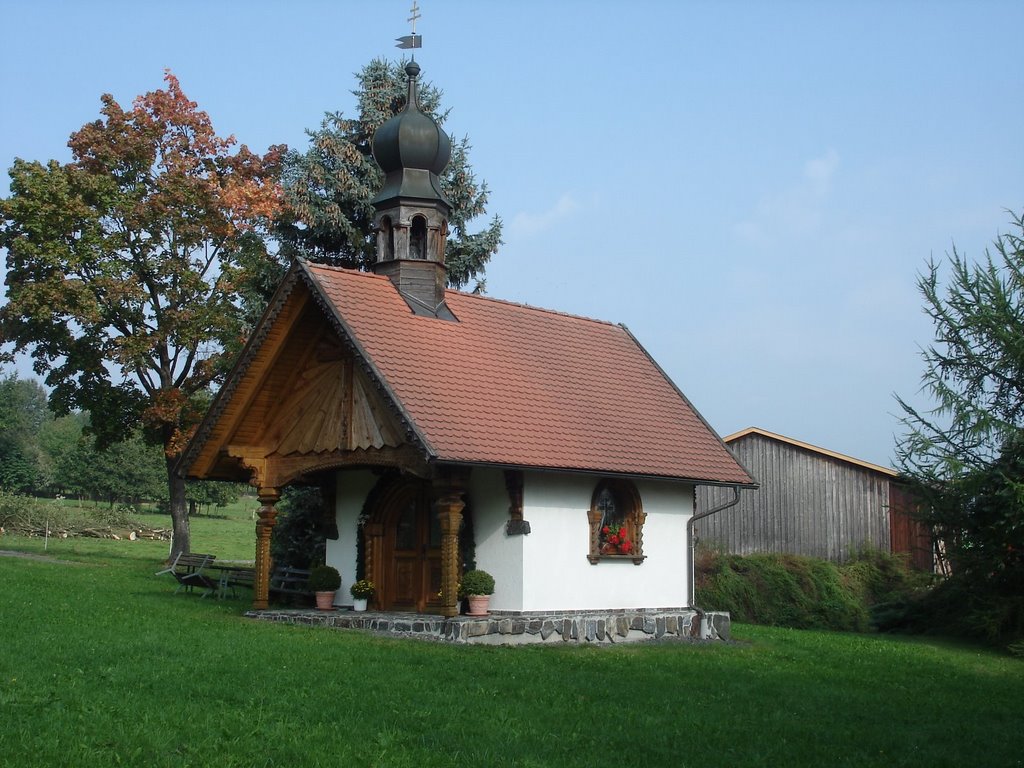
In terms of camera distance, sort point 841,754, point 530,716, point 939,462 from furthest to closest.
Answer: point 939,462
point 530,716
point 841,754

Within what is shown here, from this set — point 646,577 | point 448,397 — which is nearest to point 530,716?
point 448,397

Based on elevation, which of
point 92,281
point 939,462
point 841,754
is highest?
point 92,281

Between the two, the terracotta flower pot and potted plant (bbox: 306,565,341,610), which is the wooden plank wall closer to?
potted plant (bbox: 306,565,341,610)

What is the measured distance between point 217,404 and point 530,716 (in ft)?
32.7

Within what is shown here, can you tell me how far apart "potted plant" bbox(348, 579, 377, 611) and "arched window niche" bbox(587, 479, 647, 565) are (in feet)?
11.8

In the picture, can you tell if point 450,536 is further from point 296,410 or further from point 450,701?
point 450,701

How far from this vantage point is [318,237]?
29.6m

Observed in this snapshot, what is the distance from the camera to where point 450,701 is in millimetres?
10930

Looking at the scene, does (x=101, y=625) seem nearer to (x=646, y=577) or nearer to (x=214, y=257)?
(x=646, y=577)

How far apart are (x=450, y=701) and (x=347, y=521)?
30.4ft

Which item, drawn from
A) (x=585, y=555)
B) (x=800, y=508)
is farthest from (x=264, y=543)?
(x=800, y=508)

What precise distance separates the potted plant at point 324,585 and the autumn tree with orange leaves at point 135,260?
10.7m

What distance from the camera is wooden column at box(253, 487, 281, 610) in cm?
1905

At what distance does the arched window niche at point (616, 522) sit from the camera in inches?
727
